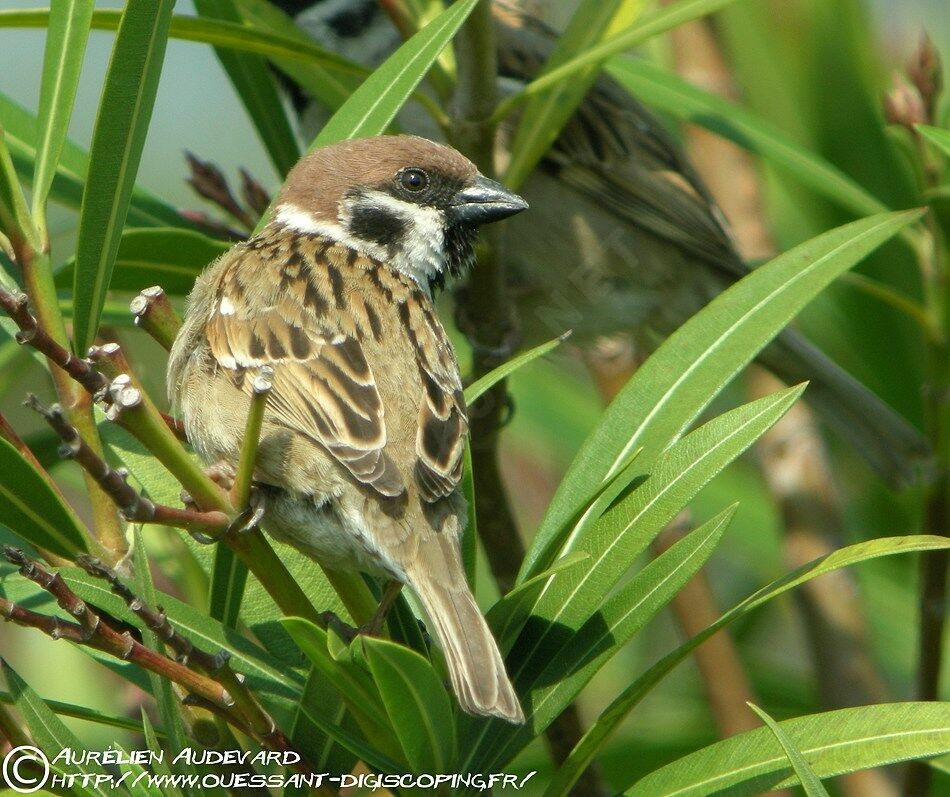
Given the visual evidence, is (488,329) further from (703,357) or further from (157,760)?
(157,760)

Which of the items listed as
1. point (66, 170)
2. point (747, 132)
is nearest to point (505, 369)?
point (66, 170)

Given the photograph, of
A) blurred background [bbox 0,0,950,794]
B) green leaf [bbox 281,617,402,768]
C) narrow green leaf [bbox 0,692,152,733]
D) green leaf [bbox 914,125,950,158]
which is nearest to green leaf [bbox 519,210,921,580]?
green leaf [bbox 914,125,950,158]

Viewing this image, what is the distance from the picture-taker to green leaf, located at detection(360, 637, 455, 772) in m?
1.31

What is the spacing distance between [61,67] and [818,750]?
123 cm

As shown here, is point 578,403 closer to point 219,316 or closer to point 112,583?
point 219,316

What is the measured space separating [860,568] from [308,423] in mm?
1988

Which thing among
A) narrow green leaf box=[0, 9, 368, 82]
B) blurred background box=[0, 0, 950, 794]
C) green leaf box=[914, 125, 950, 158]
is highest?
narrow green leaf box=[0, 9, 368, 82]

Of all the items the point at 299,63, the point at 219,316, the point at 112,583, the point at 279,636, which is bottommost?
the point at 279,636

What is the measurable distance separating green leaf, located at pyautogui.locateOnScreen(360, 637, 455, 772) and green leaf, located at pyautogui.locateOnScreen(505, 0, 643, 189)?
1251 mm

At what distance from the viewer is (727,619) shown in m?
1.48

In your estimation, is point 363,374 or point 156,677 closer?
point 156,677

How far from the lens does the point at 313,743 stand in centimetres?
161

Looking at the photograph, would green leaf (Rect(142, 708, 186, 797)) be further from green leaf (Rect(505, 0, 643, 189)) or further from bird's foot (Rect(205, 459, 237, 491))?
green leaf (Rect(505, 0, 643, 189))

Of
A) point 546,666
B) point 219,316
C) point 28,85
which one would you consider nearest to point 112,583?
point 546,666
